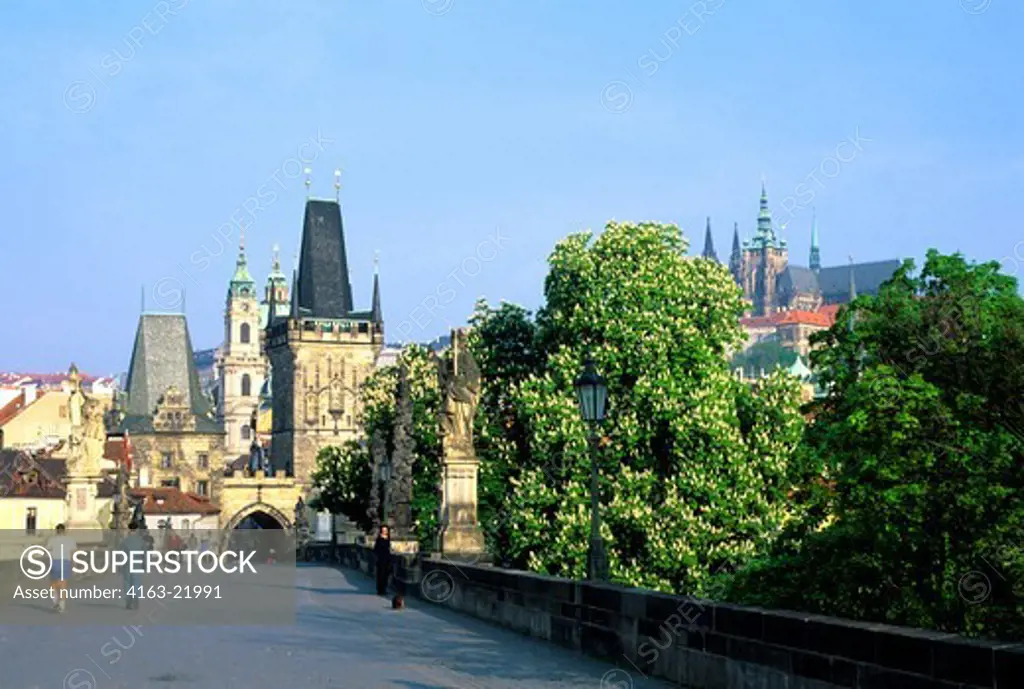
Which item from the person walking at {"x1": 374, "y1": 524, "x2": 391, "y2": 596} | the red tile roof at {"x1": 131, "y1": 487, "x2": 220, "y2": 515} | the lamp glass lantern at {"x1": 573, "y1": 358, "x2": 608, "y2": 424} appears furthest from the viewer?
the red tile roof at {"x1": 131, "y1": 487, "x2": 220, "y2": 515}

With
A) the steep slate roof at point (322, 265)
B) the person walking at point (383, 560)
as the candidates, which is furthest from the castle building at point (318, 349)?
the person walking at point (383, 560)

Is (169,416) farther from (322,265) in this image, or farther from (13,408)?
(13,408)

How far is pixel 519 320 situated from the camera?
5291cm

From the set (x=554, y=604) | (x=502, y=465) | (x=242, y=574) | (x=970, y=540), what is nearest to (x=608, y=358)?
(x=502, y=465)

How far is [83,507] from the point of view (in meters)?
48.3

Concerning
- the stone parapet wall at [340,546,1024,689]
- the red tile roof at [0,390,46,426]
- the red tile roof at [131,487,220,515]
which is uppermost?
the red tile roof at [0,390,46,426]

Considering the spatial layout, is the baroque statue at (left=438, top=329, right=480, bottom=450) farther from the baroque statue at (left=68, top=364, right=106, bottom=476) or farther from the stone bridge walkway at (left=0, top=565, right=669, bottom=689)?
the baroque statue at (left=68, top=364, right=106, bottom=476)

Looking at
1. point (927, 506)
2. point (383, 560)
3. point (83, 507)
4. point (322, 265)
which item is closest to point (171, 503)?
point (322, 265)

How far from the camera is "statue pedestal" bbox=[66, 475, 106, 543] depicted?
47531 millimetres

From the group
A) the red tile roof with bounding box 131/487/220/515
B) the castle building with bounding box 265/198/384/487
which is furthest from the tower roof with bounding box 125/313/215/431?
the red tile roof with bounding box 131/487/220/515

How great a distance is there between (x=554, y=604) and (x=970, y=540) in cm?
515

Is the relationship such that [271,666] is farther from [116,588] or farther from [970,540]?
[116,588]

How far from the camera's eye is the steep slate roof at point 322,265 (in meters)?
158

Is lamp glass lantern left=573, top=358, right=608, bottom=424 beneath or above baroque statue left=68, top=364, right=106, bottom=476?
beneath
